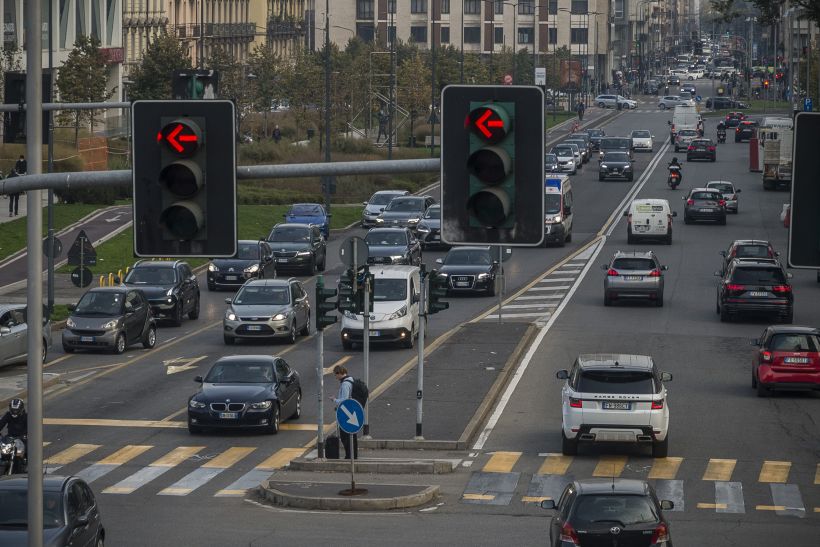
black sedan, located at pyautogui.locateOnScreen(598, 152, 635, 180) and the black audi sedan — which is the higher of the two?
black sedan, located at pyautogui.locateOnScreen(598, 152, 635, 180)

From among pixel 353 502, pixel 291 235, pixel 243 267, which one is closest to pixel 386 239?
pixel 291 235

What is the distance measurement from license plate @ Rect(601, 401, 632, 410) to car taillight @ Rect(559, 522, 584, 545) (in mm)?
9136

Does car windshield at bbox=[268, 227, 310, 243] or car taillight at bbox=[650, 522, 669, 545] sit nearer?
car taillight at bbox=[650, 522, 669, 545]

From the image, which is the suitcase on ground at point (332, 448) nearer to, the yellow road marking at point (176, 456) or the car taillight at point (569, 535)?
the yellow road marking at point (176, 456)

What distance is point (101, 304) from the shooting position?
4059cm

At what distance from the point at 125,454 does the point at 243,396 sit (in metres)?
2.61

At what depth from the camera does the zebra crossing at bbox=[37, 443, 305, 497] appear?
25672 millimetres

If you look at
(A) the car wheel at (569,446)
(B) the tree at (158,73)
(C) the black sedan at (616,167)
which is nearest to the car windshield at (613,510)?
(A) the car wheel at (569,446)

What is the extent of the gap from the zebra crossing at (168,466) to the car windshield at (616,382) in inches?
203

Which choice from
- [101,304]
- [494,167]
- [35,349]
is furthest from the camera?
[101,304]

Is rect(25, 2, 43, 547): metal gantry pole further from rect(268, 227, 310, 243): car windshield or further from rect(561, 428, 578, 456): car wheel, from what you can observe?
rect(268, 227, 310, 243): car windshield

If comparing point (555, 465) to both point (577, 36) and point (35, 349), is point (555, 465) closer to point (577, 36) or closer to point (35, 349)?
point (35, 349)

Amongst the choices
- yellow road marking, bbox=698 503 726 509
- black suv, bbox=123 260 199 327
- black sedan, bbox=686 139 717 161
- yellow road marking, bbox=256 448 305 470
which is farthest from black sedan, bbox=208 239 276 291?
black sedan, bbox=686 139 717 161

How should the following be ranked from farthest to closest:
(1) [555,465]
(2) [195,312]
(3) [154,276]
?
(2) [195,312]
(3) [154,276]
(1) [555,465]
